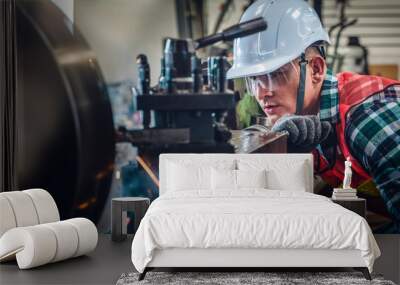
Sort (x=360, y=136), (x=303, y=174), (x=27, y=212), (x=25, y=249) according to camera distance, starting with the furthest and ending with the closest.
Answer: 1. (x=360, y=136)
2. (x=303, y=174)
3. (x=27, y=212)
4. (x=25, y=249)

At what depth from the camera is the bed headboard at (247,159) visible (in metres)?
7.43

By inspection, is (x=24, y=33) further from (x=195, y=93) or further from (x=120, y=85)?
(x=195, y=93)

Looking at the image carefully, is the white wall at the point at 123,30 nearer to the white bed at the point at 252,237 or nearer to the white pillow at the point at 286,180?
the white pillow at the point at 286,180

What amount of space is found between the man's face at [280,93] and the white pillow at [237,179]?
973 millimetres

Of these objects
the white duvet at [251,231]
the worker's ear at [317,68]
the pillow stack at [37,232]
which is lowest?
the pillow stack at [37,232]

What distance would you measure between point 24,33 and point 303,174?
3.21 metres

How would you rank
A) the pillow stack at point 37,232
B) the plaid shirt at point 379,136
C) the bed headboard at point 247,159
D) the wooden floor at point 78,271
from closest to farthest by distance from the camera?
the wooden floor at point 78,271 < the pillow stack at point 37,232 < the bed headboard at point 247,159 < the plaid shirt at point 379,136

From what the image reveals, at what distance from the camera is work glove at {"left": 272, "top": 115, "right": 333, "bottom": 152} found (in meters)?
7.74

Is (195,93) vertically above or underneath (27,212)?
above

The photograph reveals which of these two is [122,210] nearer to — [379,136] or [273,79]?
[273,79]

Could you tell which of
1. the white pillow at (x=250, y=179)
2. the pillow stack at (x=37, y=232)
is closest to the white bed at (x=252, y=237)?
the pillow stack at (x=37, y=232)

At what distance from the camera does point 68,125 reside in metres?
7.86

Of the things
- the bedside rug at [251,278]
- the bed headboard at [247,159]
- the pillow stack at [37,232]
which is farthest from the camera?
the bed headboard at [247,159]

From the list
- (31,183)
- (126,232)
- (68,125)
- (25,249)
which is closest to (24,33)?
(68,125)
